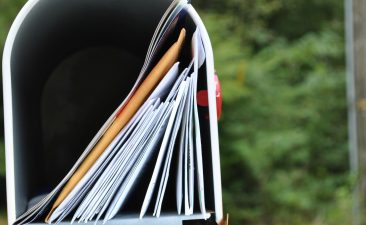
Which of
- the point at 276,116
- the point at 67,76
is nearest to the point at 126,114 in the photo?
the point at 67,76

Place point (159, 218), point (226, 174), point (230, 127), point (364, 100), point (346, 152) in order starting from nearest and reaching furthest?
1. point (159, 218)
2. point (364, 100)
3. point (230, 127)
4. point (226, 174)
5. point (346, 152)

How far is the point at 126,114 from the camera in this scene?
1504 millimetres

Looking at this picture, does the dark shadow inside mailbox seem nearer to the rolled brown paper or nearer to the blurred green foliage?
the rolled brown paper

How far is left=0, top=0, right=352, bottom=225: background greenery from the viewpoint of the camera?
609cm

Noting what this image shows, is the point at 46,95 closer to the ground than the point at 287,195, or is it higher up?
higher up

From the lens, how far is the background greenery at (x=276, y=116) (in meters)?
6.09

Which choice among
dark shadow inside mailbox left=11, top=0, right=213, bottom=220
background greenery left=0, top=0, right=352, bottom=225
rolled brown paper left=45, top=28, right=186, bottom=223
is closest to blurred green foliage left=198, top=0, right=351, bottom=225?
background greenery left=0, top=0, right=352, bottom=225

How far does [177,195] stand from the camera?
1.50m

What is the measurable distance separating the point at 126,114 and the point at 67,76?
2.36 feet

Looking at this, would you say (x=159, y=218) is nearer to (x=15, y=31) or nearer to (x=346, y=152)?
(x=15, y=31)

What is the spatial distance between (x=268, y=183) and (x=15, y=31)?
17.4 ft

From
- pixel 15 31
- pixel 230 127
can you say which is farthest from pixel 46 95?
pixel 230 127

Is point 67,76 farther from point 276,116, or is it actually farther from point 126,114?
point 276,116

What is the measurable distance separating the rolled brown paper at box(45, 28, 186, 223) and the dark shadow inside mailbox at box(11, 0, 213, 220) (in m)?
0.15
